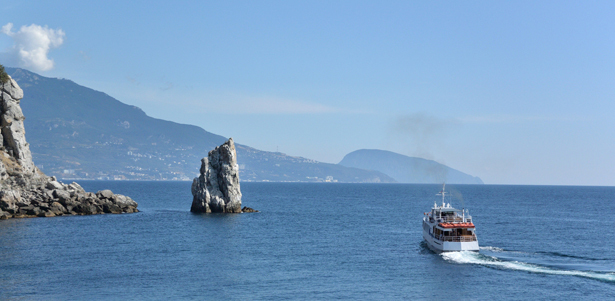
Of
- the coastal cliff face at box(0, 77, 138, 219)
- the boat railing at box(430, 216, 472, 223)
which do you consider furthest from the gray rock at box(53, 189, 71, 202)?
the boat railing at box(430, 216, 472, 223)

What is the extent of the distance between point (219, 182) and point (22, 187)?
42.3 m

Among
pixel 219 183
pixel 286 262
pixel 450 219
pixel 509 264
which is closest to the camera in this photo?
pixel 509 264

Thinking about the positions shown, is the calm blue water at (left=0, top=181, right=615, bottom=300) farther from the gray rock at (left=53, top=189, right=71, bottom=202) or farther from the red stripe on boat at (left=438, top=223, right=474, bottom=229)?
the gray rock at (left=53, top=189, right=71, bottom=202)

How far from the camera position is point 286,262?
67.6 m

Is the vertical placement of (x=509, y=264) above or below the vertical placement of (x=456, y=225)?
below

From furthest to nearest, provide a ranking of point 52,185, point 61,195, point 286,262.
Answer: point 61,195
point 52,185
point 286,262

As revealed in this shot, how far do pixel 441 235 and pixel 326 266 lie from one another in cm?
1937

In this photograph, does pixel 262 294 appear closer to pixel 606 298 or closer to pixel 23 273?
pixel 23 273

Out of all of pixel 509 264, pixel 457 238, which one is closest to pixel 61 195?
pixel 457 238

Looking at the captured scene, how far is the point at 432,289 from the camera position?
54781 mm

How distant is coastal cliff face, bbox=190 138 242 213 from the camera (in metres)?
125

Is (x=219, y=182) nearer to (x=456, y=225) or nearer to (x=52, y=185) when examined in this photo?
(x=52, y=185)

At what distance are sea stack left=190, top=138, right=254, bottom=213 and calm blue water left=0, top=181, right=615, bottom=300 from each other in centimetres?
1830

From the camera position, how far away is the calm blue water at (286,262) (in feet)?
173
